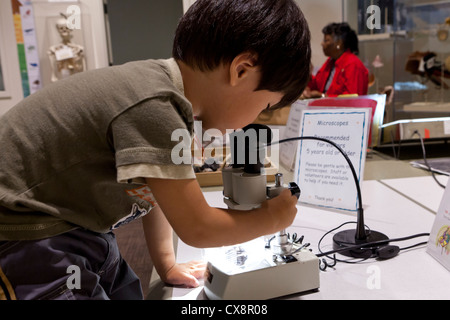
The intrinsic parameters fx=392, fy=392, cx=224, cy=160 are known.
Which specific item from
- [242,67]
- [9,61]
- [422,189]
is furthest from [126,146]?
[9,61]

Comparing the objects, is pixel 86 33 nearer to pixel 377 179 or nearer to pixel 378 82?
pixel 378 82

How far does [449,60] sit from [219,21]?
2.22 m

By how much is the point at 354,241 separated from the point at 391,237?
0.31 feet

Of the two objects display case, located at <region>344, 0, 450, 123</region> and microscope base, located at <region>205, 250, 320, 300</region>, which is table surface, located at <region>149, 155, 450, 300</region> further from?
display case, located at <region>344, 0, 450, 123</region>

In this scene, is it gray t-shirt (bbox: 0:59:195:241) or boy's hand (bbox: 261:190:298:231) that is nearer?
gray t-shirt (bbox: 0:59:195:241)

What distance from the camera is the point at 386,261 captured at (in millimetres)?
753

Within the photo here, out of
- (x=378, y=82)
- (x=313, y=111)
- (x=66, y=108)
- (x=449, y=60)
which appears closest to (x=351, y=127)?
(x=313, y=111)

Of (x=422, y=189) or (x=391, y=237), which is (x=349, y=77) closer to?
(x=422, y=189)

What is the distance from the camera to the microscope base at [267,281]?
0.62 metres

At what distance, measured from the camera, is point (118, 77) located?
0.58 metres

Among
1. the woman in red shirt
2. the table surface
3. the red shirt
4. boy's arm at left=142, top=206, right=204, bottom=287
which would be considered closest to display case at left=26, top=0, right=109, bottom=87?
the woman in red shirt

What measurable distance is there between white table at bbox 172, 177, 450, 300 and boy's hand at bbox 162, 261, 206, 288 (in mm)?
15

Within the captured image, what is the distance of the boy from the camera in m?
0.54

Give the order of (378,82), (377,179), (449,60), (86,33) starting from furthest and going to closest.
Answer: (86,33), (378,82), (449,60), (377,179)
